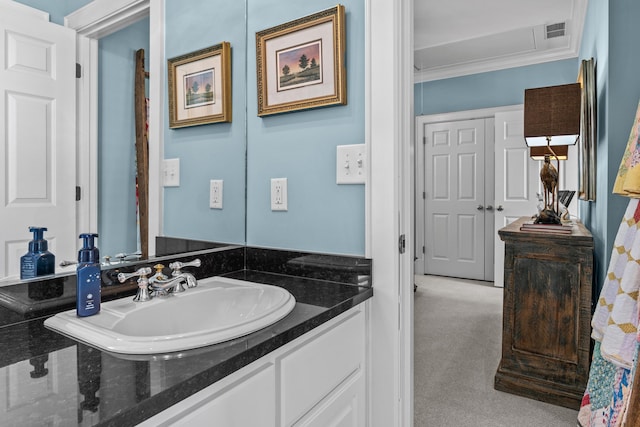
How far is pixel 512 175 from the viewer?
452 centimetres

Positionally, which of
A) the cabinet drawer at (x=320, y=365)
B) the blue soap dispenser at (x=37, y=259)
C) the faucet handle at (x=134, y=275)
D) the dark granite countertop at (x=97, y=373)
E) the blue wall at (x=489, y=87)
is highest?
the blue wall at (x=489, y=87)

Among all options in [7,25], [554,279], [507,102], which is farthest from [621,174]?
[507,102]

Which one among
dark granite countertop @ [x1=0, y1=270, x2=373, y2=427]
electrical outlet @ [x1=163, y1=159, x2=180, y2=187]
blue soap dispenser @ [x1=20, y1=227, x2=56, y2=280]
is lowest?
dark granite countertop @ [x1=0, y1=270, x2=373, y2=427]

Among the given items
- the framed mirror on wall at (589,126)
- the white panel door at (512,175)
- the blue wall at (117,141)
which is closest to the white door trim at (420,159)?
the white panel door at (512,175)

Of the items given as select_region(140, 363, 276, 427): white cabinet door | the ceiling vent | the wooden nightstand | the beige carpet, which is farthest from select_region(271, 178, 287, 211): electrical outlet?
the ceiling vent

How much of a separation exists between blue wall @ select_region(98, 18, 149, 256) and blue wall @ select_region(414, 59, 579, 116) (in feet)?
14.6

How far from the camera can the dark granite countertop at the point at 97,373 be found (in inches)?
21.9

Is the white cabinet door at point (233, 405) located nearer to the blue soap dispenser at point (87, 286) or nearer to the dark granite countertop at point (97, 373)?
the dark granite countertop at point (97, 373)

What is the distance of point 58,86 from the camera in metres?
0.97

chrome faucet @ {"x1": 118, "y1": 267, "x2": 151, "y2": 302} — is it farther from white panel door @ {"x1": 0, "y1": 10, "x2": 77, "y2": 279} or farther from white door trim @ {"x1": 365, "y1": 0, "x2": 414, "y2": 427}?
white door trim @ {"x1": 365, "y1": 0, "x2": 414, "y2": 427}

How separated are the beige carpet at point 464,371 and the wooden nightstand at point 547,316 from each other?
103 millimetres

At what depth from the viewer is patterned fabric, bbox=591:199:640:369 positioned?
1306 millimetres

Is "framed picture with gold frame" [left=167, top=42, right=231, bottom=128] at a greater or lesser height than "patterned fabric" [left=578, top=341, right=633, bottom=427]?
greater

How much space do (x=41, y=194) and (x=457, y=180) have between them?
4.74 m
